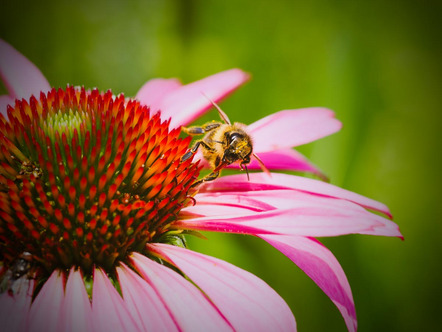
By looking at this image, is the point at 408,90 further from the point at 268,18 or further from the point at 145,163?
the point at 145,163

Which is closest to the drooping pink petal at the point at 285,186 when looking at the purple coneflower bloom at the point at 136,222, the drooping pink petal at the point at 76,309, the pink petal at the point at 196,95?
the purple coneflower bloom at the point at 136,222

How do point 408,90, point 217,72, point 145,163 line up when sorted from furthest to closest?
point 217,72
point 408,90
point 145,163

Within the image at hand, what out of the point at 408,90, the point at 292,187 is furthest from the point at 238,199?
the point at 408,90

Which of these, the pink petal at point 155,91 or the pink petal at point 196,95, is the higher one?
the pink petal at point 155,91

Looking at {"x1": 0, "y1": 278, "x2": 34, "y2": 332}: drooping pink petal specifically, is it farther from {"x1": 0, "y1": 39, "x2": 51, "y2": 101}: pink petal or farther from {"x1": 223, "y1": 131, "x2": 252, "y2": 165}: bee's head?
{"x1": 0, "y1": 39, "x2": 51, "y2": 101}: pink petal

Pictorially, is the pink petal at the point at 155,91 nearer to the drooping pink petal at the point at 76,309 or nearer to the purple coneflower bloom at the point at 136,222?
the purple coneflower bloom at the point at 136,222

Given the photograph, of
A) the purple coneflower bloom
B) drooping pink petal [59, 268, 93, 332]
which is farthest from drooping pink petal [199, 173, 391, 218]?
drooping pink petal [59, 268, 93, 332]

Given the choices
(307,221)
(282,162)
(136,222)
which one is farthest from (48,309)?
(282,162)

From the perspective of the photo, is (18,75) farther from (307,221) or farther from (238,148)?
(307,221)
